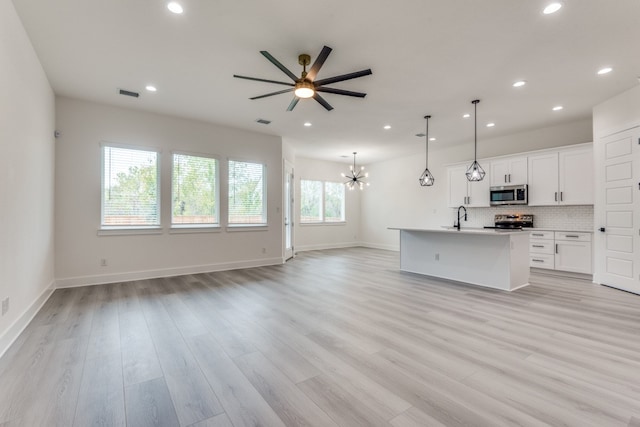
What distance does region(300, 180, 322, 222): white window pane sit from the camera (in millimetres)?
9438

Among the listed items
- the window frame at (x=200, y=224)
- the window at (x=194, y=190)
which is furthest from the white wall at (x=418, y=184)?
the window at (x=194, y=190)

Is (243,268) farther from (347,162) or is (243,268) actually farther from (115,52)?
(347,162)

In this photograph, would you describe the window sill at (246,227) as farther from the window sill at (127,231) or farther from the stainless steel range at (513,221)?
the stainless steel range at (513,221)

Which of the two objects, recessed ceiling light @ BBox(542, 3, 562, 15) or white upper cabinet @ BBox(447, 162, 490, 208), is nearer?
recessed ceiling light @ BBox(542, 3, 562, 15)

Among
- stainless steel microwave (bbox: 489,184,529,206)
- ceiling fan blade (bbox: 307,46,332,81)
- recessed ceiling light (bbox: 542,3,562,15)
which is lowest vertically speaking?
stainless steel microwave (bbox: 489,184,529,206)

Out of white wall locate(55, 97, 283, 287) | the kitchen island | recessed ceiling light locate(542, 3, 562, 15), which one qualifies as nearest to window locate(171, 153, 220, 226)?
white wall locate(55, 97, 283, 287)

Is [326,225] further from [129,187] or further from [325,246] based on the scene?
[129,187]

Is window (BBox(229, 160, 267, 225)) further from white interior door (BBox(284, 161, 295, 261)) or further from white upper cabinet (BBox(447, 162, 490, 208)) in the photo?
white upper cabinet (BBox(447, 162, 490, 208))

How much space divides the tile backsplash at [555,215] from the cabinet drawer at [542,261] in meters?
0.67

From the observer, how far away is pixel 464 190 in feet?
24.1

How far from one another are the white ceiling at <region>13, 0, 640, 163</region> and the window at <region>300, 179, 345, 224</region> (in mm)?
4313

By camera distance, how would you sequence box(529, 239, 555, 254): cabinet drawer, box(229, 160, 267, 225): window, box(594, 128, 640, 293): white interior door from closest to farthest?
1. box(594, 128, 640, 293): white interior door
2. box(529, 239, 555, 254): cabinet drawer
3. box(229, 160, 267, 225): window

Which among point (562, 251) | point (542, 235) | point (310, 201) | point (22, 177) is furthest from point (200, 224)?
point (562, 251)

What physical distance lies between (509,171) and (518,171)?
180 millimetres
